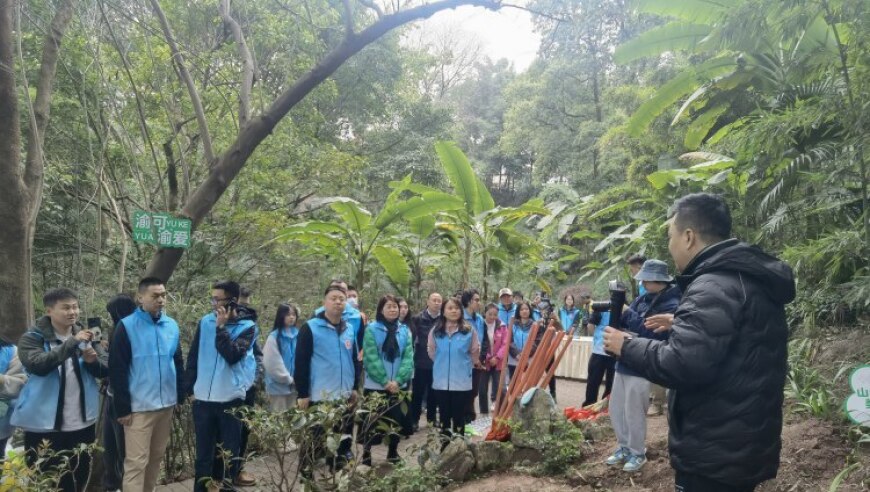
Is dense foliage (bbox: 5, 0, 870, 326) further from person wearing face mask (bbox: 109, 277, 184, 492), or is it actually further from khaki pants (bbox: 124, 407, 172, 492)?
khaki pants (bbox: 124, 407, 172, 492)

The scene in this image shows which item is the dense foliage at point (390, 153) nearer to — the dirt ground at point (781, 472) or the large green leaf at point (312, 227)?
the large green leaf at point (312, 227)

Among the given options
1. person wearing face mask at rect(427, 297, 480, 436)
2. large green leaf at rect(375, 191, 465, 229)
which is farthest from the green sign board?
large green leaf at rect(375, 191, 465, 229)

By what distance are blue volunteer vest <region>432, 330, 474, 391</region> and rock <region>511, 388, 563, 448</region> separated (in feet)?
2.46

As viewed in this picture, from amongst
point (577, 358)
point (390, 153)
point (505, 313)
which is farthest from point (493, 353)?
point (390, 153)

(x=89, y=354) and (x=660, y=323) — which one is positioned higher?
(x=660, y=323)

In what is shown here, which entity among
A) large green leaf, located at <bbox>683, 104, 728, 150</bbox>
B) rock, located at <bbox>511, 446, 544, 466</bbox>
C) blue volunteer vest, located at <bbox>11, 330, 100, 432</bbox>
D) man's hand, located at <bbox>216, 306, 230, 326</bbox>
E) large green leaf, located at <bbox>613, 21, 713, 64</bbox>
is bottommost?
rock, located at <bbox>511, 446, 544, 466</bbox>

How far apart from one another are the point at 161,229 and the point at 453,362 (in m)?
2.86

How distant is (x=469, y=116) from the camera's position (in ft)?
106

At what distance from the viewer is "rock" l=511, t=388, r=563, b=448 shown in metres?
4.85

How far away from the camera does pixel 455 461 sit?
448 centimetres

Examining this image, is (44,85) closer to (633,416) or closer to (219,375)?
(219,375)

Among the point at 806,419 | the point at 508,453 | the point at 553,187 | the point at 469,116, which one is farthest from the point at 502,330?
the point at 469,116

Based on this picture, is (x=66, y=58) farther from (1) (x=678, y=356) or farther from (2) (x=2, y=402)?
(1) (x=678, y=356)

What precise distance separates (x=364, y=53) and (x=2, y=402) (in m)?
12.3
